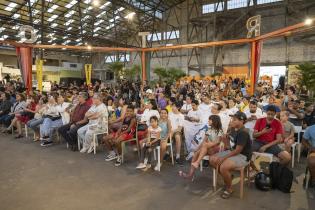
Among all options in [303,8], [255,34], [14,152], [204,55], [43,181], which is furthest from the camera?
[204,55]

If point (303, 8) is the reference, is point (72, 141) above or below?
below

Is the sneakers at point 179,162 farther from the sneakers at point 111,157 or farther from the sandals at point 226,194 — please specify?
the sandals at point 226,194

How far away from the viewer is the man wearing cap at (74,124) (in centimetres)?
536

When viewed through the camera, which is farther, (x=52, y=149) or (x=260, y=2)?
(x=260, y=2)

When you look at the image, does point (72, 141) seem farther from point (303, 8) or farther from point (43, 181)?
point (303, 8)

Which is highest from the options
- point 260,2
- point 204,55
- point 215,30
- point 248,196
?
point 260,2

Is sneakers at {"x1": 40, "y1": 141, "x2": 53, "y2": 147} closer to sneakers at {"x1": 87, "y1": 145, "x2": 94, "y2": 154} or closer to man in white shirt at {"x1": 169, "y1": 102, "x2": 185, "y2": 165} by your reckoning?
sneakers at {"x1": 87, "y1": 145, "x2": 94, "y2": 154}

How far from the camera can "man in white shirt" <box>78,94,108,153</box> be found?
519 cm

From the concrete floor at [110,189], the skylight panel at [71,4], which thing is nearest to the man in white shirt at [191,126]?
the concrete floor at [110,189]

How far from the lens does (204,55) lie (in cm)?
2122

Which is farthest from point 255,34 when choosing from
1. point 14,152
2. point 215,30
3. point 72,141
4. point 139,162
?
point 215,30

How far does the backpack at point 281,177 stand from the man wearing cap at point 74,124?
368 centimetres

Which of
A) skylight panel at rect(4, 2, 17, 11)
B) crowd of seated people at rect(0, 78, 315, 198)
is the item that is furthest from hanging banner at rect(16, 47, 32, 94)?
skylight panel at rect(4, 2, 17, 11)

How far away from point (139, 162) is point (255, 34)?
16.0 ft
